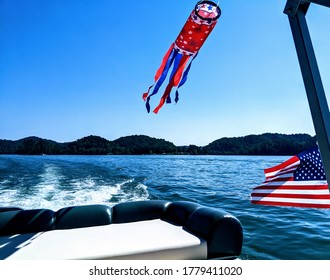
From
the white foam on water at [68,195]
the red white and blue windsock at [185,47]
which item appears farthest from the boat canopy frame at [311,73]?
the white foam on water at [68,195]

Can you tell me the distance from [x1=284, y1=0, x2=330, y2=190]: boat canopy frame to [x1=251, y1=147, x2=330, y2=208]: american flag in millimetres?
1195

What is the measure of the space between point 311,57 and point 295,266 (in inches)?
62.3

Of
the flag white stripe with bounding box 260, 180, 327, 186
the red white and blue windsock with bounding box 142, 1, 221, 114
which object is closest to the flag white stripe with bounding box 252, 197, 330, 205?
the flag white stripe with bounding box 260, 180, 327, 186

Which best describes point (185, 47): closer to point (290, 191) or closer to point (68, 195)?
point (290, 191)

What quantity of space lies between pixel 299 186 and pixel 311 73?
1.41 meters

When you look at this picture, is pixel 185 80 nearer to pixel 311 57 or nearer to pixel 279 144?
pixel 311 57

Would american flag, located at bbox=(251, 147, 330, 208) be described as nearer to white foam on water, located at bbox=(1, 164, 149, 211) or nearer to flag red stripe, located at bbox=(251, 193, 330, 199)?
flag red stripe, located at bbox=(251, 193, 330, 199)

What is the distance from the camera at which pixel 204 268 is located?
6.96 ft

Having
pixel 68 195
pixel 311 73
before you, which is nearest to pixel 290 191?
pixel 311 73

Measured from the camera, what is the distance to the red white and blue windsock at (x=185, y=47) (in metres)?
2.86

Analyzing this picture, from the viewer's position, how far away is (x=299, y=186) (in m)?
2.45

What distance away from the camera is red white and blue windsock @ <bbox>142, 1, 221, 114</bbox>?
2.86m

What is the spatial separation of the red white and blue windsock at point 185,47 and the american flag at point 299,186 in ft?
5.25

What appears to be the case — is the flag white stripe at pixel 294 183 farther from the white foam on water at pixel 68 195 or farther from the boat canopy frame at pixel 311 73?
the white foam on water at pixel 68 195
